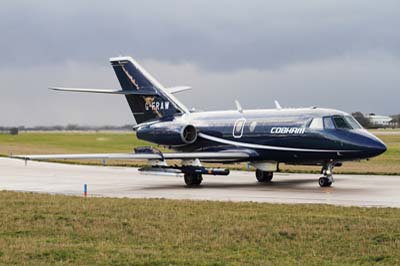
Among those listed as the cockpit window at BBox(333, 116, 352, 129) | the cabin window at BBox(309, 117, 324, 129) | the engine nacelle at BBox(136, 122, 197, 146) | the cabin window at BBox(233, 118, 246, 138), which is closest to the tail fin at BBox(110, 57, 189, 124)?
the engine nacelle at BBox(136, 122, 197, 146)

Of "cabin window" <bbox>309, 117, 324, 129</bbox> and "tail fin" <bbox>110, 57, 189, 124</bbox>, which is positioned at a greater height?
"tail fin" <bbox>110, 57, 189, 124</bbox>

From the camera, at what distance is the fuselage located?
84.7 ft

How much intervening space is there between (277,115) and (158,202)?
9.91m

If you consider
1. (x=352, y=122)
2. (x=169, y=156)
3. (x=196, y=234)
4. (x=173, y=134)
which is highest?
(x=352, y=122)

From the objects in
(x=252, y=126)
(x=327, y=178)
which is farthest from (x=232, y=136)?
(x=327, y=178)

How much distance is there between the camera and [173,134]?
1189 inches

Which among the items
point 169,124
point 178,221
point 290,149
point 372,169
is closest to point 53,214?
point 178,221

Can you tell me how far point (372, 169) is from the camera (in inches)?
1442

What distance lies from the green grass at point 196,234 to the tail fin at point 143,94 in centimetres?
1430

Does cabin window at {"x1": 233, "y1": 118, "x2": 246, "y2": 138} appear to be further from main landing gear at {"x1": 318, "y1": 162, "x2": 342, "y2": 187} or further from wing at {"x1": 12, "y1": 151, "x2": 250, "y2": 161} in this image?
main landing gear at {"x1": 318, "y1": 162, "x2": 342, "y2": 187}

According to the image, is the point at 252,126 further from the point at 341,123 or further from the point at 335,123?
the point at 341,123

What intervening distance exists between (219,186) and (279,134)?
296 cm

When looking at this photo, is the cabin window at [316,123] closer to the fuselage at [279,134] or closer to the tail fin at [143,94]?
the fuselage at [279,134]

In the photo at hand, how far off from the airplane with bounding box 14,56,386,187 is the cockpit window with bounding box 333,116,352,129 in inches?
0.7
